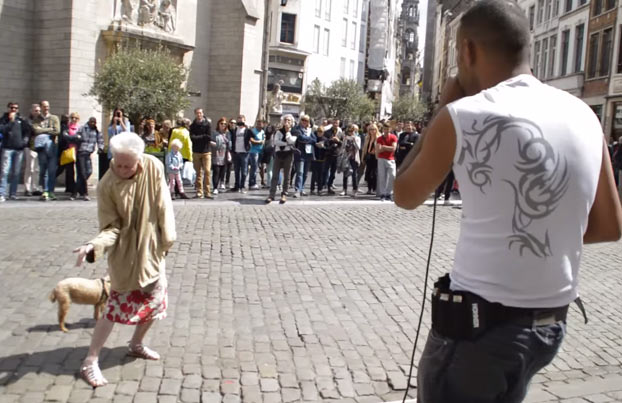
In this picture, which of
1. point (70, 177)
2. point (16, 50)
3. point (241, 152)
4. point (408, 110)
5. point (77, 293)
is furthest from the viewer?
point (408, 110)

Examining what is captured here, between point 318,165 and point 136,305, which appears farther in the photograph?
point 318,165

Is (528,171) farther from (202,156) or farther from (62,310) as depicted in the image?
(202,156)

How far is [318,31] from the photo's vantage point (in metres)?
57.8

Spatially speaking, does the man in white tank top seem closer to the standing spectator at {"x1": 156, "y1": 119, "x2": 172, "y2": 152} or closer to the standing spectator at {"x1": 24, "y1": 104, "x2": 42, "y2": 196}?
the standing spectator at {"x1": 24, "y1": 104, "x2": 42, "y2": 196}

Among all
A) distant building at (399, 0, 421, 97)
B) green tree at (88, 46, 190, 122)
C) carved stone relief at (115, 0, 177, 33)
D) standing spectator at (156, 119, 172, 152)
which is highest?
distant building at (399, 0, 421, 97)

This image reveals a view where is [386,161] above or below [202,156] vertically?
above

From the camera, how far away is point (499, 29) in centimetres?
191

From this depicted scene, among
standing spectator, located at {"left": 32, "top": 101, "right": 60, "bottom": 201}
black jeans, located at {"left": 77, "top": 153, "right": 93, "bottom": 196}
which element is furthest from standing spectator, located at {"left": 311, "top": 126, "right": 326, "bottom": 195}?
standing spectator, located at {"left": 32, "top": 101, "right": 60, "bottom": 201}

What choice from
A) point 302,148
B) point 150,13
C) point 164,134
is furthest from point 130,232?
point 150,13

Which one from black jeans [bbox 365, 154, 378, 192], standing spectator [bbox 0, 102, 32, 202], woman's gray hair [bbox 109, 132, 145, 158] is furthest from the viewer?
black jeans [bbox 365, 154, 378, 192]

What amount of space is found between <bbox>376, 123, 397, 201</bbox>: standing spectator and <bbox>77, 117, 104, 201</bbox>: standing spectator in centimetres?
651

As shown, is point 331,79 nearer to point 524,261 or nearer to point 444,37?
point 444,37

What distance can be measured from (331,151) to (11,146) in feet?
24.5

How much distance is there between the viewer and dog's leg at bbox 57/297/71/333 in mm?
4962
